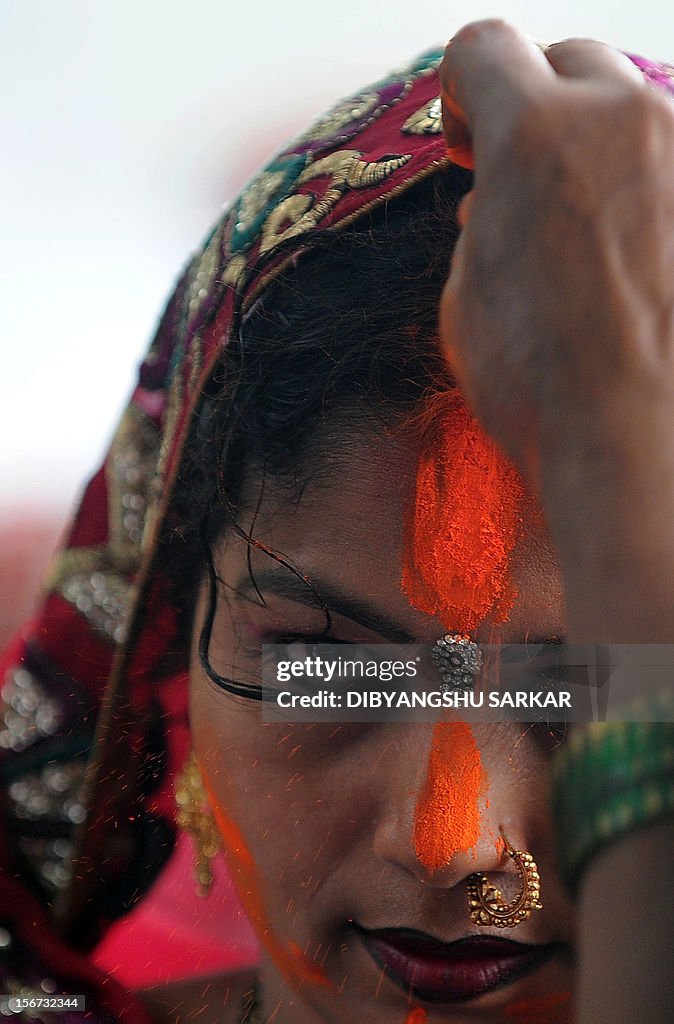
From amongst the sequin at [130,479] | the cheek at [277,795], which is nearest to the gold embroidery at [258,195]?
the sequin at [130,479]

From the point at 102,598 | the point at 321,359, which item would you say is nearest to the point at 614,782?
the point at 321,359

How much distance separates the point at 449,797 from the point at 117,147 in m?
0.44

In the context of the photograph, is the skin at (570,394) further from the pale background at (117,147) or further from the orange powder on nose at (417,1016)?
the pale background at (117,147)

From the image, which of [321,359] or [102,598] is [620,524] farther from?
[102,598]

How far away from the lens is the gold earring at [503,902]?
40cm

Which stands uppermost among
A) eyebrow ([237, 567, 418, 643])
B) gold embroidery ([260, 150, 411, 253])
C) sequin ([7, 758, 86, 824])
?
gold embroidery ([260, 150, 411, 253])

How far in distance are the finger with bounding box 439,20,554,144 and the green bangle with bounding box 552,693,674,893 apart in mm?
190

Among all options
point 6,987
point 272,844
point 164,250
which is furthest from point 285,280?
point 6,987

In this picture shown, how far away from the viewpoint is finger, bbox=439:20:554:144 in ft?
1.02

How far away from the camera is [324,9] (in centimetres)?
62

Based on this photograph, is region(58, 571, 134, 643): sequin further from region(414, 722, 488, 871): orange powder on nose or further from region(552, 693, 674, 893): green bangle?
region(552, 693, 674, 893): green bangle

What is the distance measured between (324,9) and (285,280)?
245 mm

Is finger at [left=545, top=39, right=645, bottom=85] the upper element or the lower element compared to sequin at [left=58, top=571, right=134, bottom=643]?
upper

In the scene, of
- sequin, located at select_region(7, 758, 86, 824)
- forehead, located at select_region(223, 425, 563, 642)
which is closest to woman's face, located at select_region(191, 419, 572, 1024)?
forehead, located at select_region(223, 425, 563, 642)
